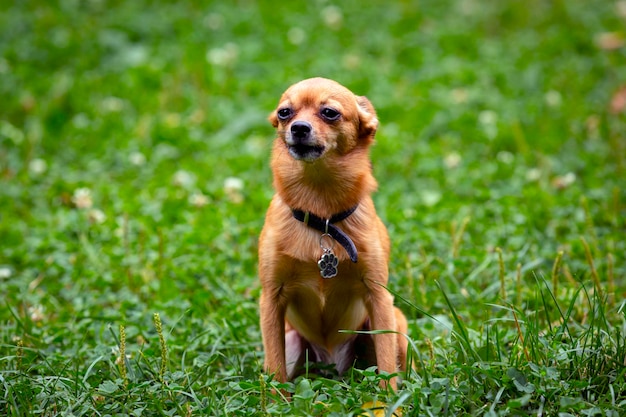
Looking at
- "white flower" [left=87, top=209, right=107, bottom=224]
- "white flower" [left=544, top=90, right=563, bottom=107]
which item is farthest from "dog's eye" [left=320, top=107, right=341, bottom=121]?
"white flower" [left=544, top=90, right=563, bottom=107]

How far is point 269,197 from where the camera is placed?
18.8 ft

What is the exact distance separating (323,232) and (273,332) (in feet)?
1.76

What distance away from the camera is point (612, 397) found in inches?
110

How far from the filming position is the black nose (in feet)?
10.6

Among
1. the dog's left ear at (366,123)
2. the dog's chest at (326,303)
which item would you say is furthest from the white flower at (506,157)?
the dog's chest at (326,303)

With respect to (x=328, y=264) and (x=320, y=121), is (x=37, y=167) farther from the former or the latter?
(x=328, y=264)

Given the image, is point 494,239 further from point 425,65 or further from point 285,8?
point 285,8

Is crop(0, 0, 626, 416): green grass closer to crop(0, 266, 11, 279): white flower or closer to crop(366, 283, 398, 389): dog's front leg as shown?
crop(0, 266, 11, 279): white flower

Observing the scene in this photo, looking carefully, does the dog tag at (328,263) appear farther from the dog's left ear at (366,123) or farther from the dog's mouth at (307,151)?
the dog's left ear at (366,123)

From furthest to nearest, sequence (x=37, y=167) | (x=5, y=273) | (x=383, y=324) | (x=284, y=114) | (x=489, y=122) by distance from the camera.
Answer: (x=489, y=122)
(x=37, y=167)
(x=5, y=273)
(x=284, y=114)
(x=383, y=324)

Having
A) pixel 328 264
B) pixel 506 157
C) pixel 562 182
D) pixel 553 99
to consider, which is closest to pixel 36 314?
pixel 328 264

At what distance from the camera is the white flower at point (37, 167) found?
6.20m

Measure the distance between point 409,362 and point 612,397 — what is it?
32.4 inches

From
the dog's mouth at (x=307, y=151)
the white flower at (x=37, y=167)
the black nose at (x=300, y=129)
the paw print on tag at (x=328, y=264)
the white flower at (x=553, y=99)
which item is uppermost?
the white flower at (x=553, y=99)
